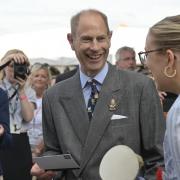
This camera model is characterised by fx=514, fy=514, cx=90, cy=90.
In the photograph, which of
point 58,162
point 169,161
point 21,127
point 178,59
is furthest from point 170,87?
point 21,127

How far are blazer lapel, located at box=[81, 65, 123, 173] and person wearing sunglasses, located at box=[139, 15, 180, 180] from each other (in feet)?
2.55

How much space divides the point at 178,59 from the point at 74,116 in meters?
1.18

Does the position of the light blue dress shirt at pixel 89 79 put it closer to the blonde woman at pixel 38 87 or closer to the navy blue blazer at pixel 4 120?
the navy blue blazer at pixel 4 120

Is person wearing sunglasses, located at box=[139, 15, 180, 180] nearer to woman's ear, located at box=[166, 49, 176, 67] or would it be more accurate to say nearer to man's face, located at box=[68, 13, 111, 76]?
woman's ear, located at box=[166, 49, 176, 67]

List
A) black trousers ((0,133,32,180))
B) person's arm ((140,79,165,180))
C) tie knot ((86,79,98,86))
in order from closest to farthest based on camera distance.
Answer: person's arm ((140,79,165,180)) → tie knot ((86,79,98,86)) → black trousers ((0,133,32,180))

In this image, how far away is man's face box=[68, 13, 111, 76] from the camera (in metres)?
3.17

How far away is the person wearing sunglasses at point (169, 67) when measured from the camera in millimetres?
1872

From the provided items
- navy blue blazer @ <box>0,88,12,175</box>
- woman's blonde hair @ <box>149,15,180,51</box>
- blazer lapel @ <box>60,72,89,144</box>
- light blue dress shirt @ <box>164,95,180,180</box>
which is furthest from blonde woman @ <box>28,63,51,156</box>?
light blue dress shirt @ <box>164,95,180,180</box>

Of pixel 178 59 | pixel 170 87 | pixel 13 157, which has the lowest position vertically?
pixel 13 157

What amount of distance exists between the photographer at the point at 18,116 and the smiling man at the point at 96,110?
6.78ft

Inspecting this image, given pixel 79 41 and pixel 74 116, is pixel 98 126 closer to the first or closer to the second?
pixel 74 116

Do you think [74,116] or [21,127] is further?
[21,127]

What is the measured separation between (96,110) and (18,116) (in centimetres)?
274

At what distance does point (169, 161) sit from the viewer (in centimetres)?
194
